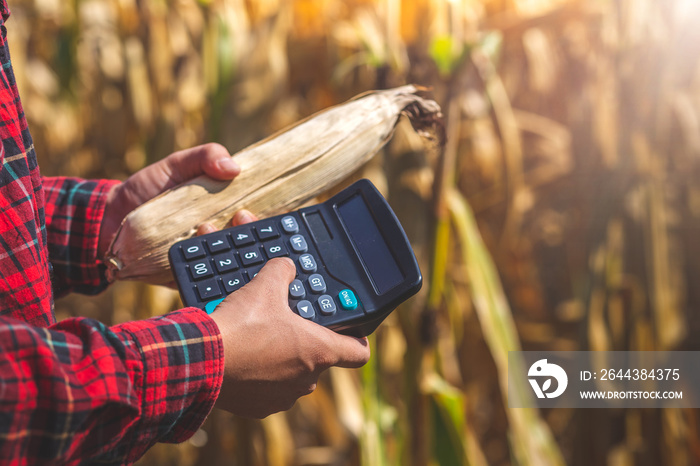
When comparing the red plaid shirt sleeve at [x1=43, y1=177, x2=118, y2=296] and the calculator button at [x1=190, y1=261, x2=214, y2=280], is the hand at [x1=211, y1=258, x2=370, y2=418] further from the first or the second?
the red plaid shirt sleeve at [x1=43, y1=177, x2=118, y2=296]

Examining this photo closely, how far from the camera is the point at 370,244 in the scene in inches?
19.2

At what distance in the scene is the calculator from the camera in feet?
1.41

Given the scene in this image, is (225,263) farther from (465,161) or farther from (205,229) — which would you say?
(465,161)

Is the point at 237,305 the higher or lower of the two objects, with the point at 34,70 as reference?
lower

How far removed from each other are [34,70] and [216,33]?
1.59ft

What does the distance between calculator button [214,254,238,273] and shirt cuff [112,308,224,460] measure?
0.31 ft

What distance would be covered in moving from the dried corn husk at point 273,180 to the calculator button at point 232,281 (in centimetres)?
10

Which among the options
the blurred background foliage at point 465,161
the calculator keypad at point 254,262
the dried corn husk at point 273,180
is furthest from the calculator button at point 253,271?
the blurred background foliage at point 465,161

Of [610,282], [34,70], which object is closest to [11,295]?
[34,70]

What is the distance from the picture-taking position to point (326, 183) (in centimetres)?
57

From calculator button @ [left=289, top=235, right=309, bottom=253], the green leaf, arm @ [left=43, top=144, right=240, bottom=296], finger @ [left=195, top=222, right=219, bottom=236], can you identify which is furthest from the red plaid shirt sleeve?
the green leaf

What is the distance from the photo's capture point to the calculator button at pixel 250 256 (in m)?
0.46

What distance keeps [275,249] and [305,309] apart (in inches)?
3.1

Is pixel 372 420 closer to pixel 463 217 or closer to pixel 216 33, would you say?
pixel 463 217
